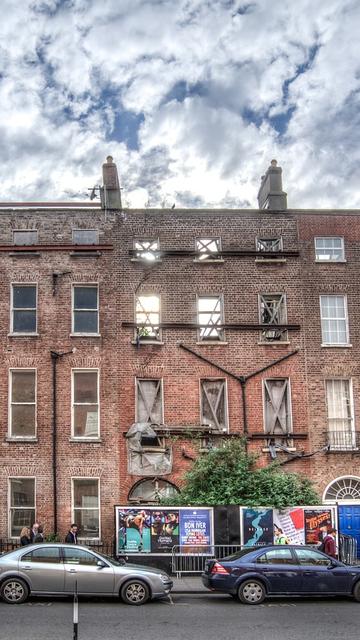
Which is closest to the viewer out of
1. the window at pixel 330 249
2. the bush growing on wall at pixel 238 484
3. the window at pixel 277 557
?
the window at pixel 277 557

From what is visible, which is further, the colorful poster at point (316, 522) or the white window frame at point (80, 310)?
the white window frame at point (80, 310)

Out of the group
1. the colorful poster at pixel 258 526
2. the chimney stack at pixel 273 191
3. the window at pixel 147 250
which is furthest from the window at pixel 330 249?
the colorful poster at pixel 258 526

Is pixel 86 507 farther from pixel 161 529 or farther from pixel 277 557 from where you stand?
pixel 277 557

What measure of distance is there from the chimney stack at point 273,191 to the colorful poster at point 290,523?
40.9 ft

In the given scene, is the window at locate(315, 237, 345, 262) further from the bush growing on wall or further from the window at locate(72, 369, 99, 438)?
the window at locate(72, 369, 99, 438)

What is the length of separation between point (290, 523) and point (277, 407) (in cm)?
553

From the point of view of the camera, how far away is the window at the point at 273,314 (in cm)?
3009

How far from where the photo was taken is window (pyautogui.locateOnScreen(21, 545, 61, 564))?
18.5 meters

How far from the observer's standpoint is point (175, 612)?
1794 centimetres

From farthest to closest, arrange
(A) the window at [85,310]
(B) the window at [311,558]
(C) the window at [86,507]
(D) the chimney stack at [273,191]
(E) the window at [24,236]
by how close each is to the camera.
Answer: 1. (D) the chimney stack at [273,191]
2. (E) the window at [24,236]
3. (A) the window at [85,310]
4. (C) the window at [86,507]
5. (B) the window at [311,558]

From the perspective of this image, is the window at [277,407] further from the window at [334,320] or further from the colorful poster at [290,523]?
the colorful poster at [290,523]

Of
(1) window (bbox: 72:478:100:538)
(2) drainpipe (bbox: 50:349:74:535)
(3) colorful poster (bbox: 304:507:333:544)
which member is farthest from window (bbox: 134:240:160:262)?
(3) colorful poster (bbox: 304:507:333:544)

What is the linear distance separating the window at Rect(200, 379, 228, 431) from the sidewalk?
22.5ft

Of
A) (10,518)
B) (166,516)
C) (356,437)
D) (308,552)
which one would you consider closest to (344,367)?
(356,437)
